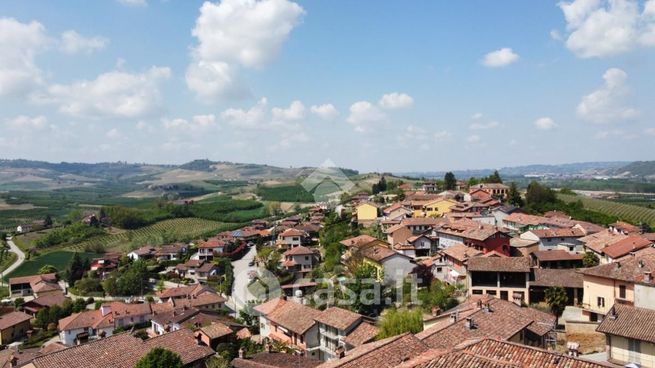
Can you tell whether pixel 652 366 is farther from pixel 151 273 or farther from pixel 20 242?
pixel 20 242

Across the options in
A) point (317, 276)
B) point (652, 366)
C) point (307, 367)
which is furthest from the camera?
point (317, 276)

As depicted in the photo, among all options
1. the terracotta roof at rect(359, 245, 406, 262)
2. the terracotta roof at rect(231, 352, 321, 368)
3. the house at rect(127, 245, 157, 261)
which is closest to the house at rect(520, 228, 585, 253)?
the terracotta roof at rect(359, 245, 406, 262)

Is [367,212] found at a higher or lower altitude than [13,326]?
higher

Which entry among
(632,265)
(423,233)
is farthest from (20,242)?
(632,265)

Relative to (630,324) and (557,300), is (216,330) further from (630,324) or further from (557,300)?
(630,324)

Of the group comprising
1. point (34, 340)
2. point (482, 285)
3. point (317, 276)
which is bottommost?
point (34, 340)

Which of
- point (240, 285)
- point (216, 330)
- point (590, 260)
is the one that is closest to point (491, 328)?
point (216, 330)

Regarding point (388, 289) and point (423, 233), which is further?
point (423, 233)

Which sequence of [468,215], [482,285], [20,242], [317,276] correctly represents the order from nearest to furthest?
[482,285] → [317,276] → [468,215] → [20,242]
